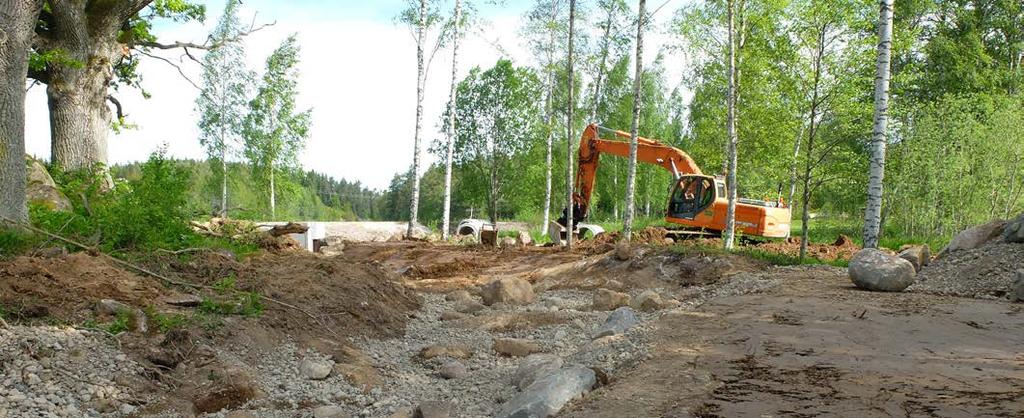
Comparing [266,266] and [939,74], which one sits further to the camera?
[939,74]

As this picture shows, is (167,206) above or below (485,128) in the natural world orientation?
below

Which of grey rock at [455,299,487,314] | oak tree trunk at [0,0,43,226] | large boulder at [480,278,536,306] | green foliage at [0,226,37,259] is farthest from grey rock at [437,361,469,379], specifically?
oak tree trunk at [0,0,43,226]

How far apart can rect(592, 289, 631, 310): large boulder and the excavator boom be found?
870 centimetres

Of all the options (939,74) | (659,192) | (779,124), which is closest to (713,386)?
(779,124)

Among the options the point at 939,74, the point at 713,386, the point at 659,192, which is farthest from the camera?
the point at 659,192

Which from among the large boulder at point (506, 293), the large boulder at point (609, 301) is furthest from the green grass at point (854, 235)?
the large boulder at point (506, 293)

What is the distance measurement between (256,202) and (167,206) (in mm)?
25930

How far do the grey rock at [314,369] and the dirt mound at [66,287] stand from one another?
4.74ft

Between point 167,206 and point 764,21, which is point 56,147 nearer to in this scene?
point 167,206

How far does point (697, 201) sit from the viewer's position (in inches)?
739

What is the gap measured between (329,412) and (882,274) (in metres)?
7.45

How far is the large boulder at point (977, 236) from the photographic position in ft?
37.0

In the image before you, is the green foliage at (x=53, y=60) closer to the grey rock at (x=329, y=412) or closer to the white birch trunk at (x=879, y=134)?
the grey rock at (x=329, y=412)

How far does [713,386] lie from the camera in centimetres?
511
